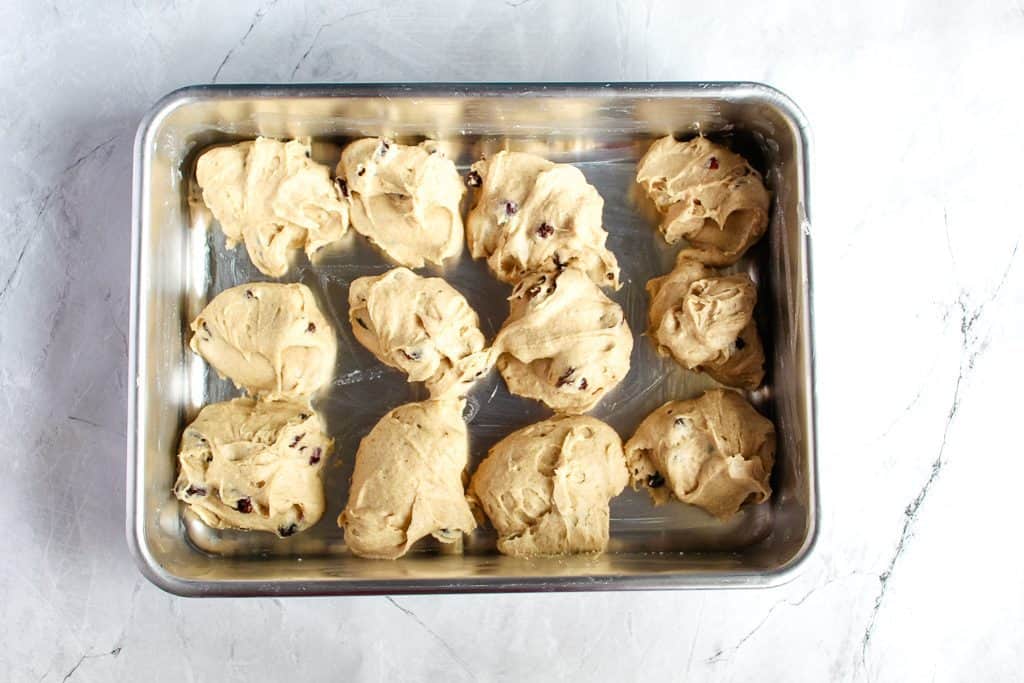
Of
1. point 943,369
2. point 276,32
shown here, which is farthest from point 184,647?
point 943,369

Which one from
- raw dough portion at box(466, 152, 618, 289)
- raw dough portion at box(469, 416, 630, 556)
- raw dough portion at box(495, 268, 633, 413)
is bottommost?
raw dough portion at box(469, 416, 630, 556)

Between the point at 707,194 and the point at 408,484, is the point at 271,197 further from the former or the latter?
the point at 707,194

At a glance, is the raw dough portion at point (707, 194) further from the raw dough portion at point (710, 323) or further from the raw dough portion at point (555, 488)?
the raw dough portion at point (555, 488)

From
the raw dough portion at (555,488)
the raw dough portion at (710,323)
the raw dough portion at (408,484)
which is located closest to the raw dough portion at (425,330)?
the raw dough portion at (408,484)

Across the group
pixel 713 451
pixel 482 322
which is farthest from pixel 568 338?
pixel 713 451

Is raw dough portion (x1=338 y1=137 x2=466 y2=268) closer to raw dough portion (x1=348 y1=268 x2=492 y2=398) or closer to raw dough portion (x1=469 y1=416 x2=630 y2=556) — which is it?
raw dough portion (x1=348 y1=268 x2=492 y2=398)

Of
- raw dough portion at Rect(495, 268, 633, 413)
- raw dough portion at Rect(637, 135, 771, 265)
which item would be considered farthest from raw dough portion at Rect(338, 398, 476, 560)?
raw dough portion at Rect(637, 135, 771, 265)

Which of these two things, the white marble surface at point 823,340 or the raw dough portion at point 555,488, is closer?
the raw dough portion at point 555,488
